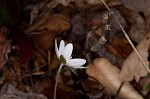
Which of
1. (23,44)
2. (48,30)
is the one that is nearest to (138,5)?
(48,30)

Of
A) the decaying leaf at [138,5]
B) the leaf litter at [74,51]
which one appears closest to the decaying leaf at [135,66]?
the leaf litter at [74,51]

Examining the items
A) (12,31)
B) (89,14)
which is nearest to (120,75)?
(89,14)

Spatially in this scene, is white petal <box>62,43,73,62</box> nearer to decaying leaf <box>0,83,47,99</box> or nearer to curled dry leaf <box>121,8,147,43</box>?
decaying leaf <box>0,83,47,99</box>

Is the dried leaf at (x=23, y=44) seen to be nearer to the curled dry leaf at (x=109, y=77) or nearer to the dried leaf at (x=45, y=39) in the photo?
the dried leaf at (x=45, y=39)

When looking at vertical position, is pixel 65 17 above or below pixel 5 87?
above

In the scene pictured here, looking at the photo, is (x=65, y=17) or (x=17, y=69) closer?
(x=17, y=69)

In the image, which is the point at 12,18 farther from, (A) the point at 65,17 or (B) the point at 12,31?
(A) the point at 65,17
